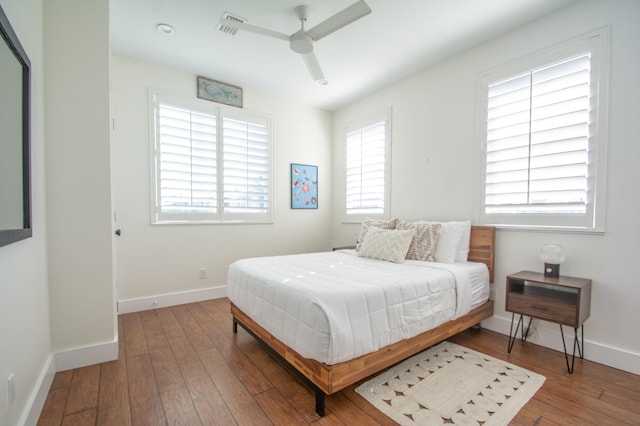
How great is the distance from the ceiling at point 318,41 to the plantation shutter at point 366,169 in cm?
71

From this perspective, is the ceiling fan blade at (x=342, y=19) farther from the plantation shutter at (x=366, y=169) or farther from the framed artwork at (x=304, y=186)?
the framed artwork at (x=304, y=186)

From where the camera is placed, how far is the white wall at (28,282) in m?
1.22

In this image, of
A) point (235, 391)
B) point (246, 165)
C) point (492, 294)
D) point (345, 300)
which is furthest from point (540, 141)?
point (246, 165)

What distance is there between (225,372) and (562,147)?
3.16 meters

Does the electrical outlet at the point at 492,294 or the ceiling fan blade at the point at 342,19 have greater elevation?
the ceiling fan blade at the point at 342,19

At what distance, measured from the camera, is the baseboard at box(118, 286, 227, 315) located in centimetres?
321

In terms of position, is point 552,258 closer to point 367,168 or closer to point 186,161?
point 367,168

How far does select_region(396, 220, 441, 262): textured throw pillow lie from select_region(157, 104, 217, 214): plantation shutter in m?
2.56

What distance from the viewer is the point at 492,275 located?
2771 mm

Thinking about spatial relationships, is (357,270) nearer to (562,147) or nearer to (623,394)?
(623,394)

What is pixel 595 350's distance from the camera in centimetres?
219

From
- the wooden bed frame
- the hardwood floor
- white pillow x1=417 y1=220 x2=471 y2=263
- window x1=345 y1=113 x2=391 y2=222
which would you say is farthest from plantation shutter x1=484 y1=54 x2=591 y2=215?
window x1=345 y1=113 x2=391 y2=222

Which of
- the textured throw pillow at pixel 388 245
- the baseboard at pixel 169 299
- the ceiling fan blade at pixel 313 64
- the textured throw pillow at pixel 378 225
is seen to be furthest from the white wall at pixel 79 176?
the textured throw pillow at pixel 378 225

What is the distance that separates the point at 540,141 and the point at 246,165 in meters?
3.36
